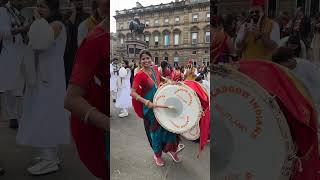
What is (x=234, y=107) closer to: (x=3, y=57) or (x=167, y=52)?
Answer: (x=167, y=52)

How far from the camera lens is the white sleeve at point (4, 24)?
6.06 feet

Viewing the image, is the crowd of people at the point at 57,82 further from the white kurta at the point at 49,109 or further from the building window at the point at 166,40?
the building window at the point at 166,40

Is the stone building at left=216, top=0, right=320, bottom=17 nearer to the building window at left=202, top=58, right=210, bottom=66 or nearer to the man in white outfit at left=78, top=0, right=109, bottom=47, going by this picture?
the building window at left=202, top=58, right=210, bottom=66

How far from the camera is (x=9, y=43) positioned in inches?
74.2

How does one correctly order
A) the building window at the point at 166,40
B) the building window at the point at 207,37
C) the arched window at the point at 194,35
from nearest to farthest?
the building window at the point at 207,37 → the arched window at the point at 194,35 → the building window at the point at 166,40

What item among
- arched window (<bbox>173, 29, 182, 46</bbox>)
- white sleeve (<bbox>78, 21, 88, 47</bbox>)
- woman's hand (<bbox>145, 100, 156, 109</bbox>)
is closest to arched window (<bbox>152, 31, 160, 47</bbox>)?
arched window (<bbox>173, 29, 182, 46</bbox>)

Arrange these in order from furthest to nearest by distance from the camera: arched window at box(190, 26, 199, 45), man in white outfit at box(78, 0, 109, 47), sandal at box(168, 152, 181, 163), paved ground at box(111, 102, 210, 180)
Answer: sandal at box(168, 152, 181, 163) < paved ground at box(111, 102, 210, 180) < arched window at box(190, 26, 199, 45) < man in white outfit at box(78, 0, 109, 47)

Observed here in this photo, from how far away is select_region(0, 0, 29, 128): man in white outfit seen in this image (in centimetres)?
186

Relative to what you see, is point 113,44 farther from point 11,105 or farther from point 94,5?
point 11,105

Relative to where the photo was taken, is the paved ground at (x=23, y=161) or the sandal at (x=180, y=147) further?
the sandal at (x=180, y=147)

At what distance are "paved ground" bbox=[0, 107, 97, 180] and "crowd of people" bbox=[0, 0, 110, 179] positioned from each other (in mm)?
32

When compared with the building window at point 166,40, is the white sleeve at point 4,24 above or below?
above

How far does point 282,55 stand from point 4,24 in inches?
59.4

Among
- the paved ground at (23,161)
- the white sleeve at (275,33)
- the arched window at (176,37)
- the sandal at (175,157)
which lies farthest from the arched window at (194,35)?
the sandal at (175,157)
